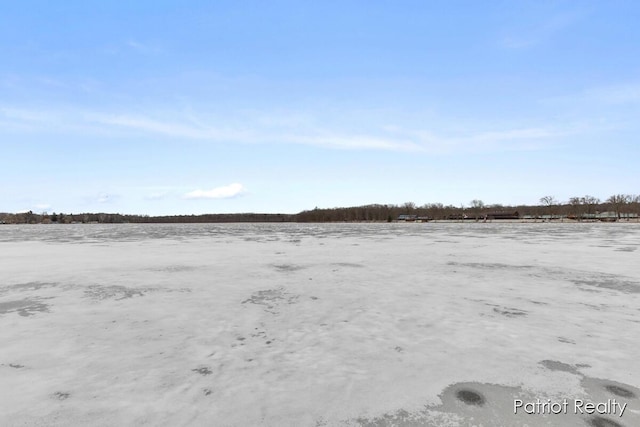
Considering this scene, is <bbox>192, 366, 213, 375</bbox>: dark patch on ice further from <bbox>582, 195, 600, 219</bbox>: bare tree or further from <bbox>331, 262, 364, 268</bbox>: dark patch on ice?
<bbox>582, 195, 600, 219</bbox>: bare tree

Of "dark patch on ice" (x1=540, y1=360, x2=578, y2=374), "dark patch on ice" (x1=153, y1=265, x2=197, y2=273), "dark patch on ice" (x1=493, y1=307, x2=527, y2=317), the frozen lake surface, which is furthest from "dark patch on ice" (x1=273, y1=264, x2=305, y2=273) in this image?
"dark patch on ice" (x1=540, y1=360, x2=578, y2=374)

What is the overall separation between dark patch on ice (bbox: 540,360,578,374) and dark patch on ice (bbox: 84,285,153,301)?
8.24 meters

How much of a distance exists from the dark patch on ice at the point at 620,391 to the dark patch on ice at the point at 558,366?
0.40 metres

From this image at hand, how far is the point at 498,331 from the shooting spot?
5.78m

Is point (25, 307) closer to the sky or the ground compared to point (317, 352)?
closer to the sky

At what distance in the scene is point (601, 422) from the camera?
3270 mm

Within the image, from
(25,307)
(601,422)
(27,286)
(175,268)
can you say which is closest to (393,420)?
(601,422)

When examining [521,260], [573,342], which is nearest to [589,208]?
[521,260]

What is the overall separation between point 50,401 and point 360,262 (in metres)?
11.7

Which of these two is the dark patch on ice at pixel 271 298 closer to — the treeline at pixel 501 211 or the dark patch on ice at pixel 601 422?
the dark patch on ice at pixel 601 422

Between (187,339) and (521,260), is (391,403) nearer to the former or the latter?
(187,339)

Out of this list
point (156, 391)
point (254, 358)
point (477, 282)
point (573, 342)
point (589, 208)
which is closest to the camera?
point (156, 391)

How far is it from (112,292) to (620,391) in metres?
9.83

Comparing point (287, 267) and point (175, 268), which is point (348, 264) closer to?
point (287, 267)
